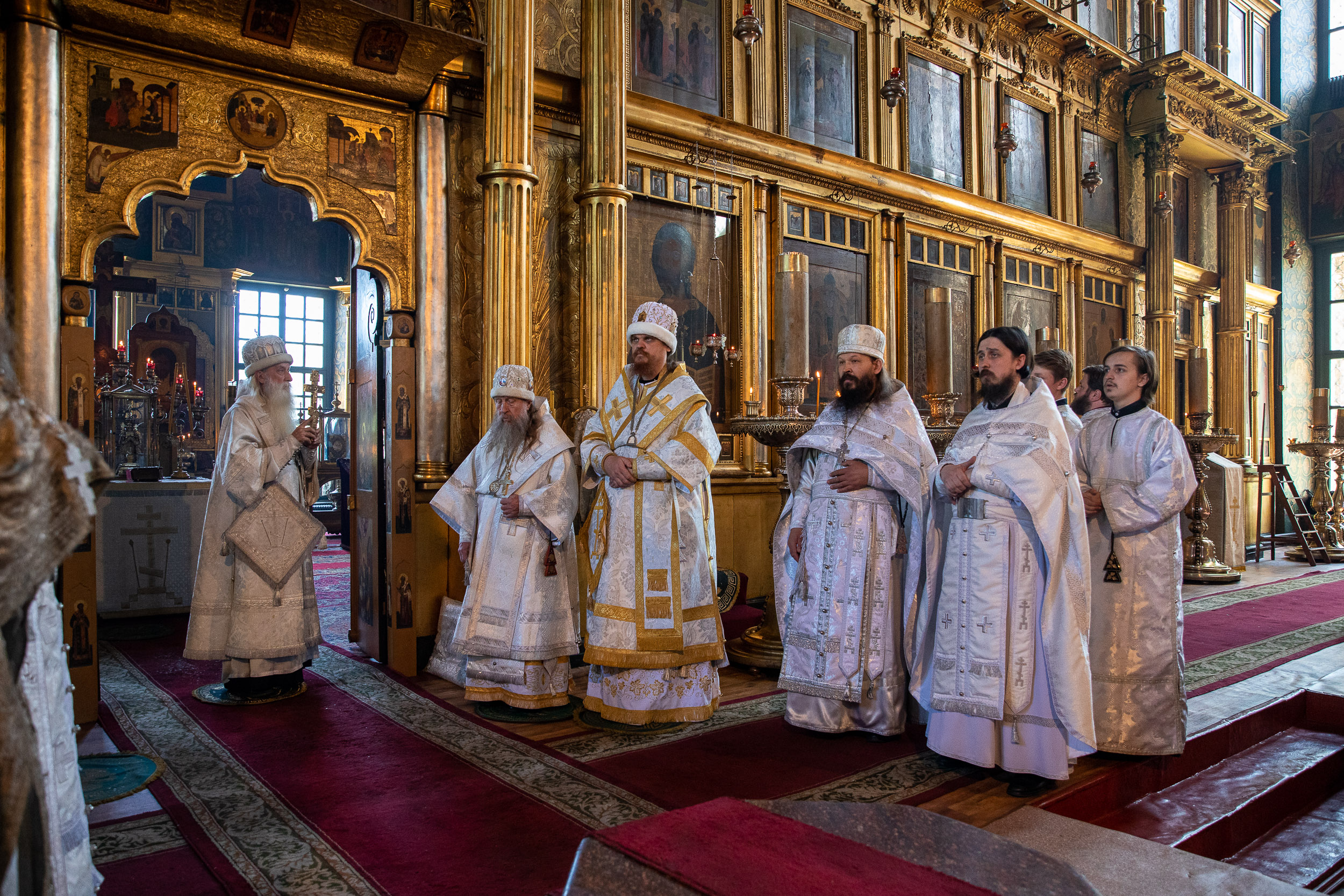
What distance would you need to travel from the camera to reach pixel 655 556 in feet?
15.1

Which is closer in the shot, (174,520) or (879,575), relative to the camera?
(879,575)

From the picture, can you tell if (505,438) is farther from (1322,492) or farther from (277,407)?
(1322,492)

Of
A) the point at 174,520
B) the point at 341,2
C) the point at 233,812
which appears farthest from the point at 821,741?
the point at 174,520

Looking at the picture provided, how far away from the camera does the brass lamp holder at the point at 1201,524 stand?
1049 centimetres

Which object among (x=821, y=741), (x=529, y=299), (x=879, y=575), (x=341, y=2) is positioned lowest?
(x=821, y=741)

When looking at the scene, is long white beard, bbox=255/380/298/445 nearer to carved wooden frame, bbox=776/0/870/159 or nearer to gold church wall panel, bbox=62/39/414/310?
gold church wall panel, bbox=62/39/414/310

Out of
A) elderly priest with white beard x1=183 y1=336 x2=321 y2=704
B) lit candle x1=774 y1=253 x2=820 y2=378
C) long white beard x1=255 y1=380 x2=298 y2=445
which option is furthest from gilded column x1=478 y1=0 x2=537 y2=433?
lit candle x1=774 y1=253 x2=820 y2=378

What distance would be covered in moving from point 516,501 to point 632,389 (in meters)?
0.88

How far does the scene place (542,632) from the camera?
4.85 m

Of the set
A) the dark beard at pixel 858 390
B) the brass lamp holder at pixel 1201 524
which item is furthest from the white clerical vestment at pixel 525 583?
the brass lamp holder at pixel 1201 524

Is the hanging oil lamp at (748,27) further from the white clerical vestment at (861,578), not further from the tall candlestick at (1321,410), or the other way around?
the tall candlestick at (1321,410)

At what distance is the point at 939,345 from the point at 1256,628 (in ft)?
14.3

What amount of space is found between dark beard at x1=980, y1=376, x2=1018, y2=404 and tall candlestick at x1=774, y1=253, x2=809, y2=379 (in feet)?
3.82

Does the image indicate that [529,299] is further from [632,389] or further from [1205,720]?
[1205,720]
